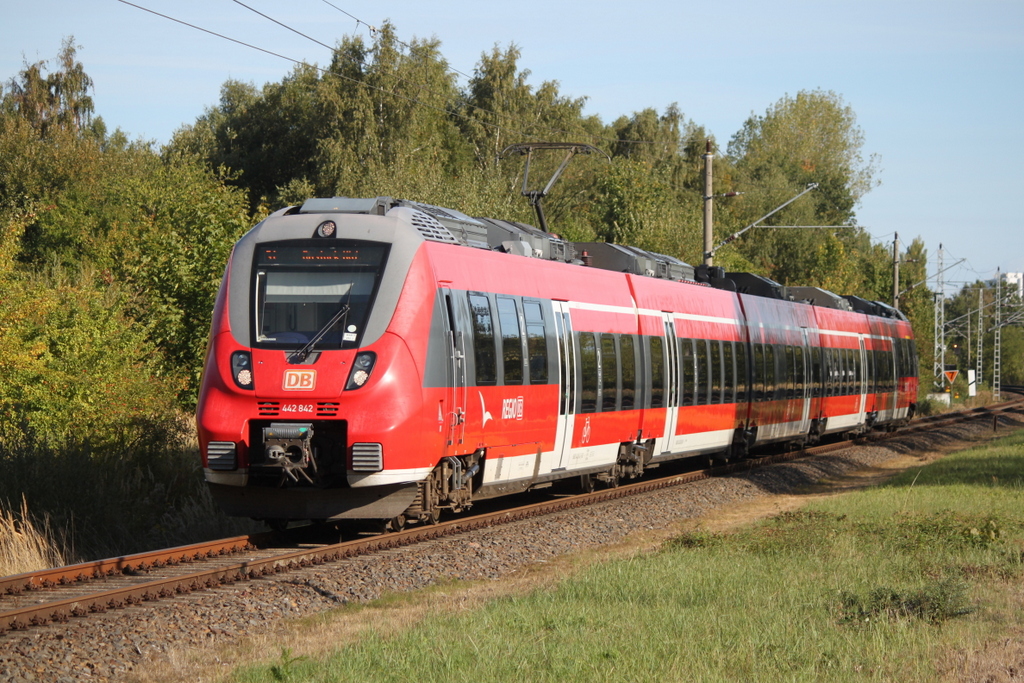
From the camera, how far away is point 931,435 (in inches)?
1436

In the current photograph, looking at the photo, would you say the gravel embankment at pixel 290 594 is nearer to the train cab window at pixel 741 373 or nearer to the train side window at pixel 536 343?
the train side window at pixel 536 343

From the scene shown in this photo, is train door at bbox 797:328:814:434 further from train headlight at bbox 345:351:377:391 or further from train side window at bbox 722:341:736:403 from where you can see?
train headlight at bbox 345:351:377:391

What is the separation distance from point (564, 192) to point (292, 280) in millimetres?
53745

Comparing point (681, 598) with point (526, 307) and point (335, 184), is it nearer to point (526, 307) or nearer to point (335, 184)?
point (526, 307)

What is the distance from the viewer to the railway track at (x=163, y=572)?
8.89m

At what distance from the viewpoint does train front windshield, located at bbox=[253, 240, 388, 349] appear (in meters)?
11.9

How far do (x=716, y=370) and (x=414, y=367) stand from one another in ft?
38.4

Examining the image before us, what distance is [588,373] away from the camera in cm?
1673

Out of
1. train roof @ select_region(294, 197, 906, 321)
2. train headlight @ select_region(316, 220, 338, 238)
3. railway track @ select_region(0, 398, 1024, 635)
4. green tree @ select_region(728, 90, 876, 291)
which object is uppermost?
green tree @ select_region(728, 90, 876, 291)

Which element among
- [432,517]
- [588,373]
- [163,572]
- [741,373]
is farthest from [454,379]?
[741,373]

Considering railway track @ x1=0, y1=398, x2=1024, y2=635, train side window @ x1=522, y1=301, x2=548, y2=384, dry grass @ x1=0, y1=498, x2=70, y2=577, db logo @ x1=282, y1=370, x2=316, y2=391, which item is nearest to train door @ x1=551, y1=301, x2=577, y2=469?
train side window @ x1=522, y1=301, x2=548, y2=384

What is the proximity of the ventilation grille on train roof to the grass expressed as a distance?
13.8 ft

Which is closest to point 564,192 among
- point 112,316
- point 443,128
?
point 443,128

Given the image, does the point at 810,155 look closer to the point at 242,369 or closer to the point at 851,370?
the point at 851,370
